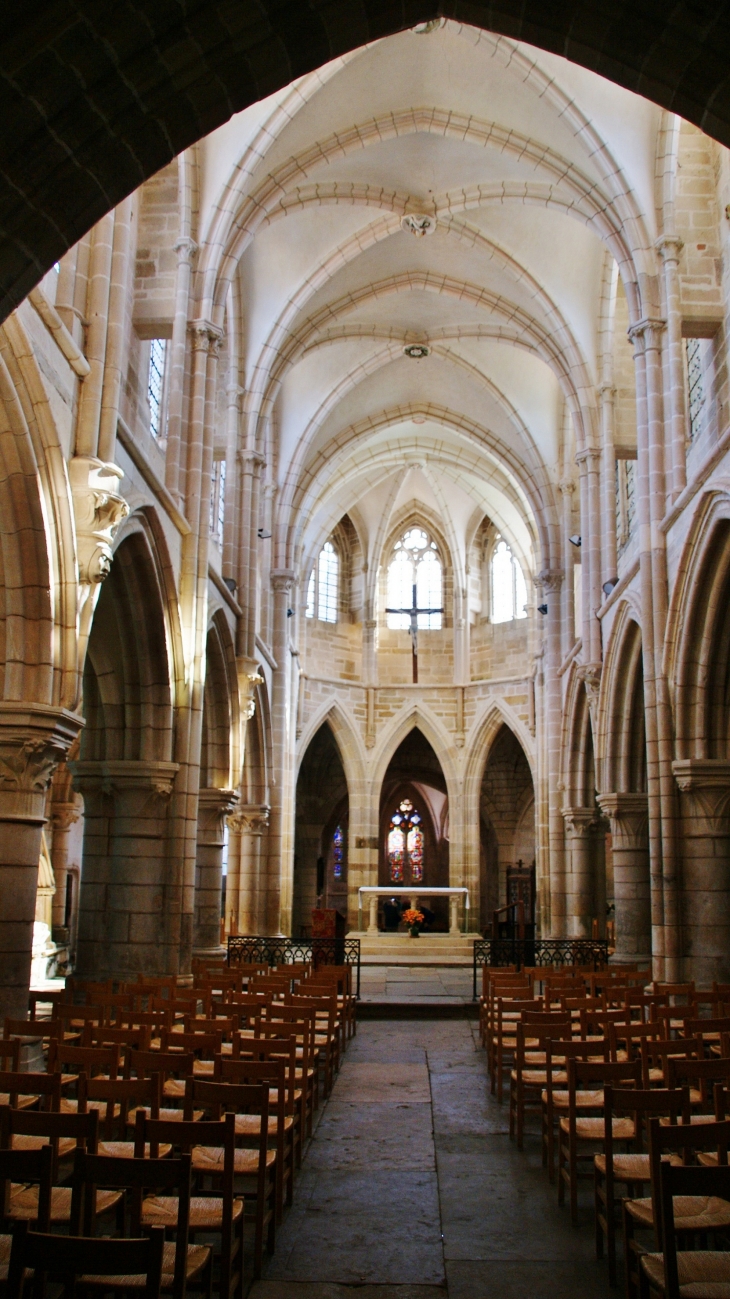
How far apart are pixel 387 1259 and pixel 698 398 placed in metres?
12.5

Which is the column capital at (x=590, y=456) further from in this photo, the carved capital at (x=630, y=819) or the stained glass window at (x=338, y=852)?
the stained glass window at (x=338, y=852)

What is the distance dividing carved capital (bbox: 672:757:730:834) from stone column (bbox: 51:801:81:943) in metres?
12.0

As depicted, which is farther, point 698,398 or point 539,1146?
point 698,398

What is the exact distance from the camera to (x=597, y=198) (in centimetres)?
1648

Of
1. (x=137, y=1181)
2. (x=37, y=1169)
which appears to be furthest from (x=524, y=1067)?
(x=37, y=1169)

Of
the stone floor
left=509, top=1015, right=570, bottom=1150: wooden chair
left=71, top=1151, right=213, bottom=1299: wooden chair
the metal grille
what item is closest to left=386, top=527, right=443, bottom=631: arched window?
the stone floor

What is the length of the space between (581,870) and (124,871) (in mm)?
12496

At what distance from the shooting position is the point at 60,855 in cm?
2138

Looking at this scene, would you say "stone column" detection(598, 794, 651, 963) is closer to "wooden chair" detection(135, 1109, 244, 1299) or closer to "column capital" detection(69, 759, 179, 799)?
"column capital" detection(69, 759, 179, 799)

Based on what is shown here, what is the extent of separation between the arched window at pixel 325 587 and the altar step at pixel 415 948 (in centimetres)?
1005

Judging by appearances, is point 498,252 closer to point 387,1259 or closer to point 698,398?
point 698,398

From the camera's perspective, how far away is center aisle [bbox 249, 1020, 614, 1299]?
528 cm

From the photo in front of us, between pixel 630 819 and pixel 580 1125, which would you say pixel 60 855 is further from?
pixel 580 1125

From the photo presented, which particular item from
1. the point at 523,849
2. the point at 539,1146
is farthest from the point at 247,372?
the point at 523,849
